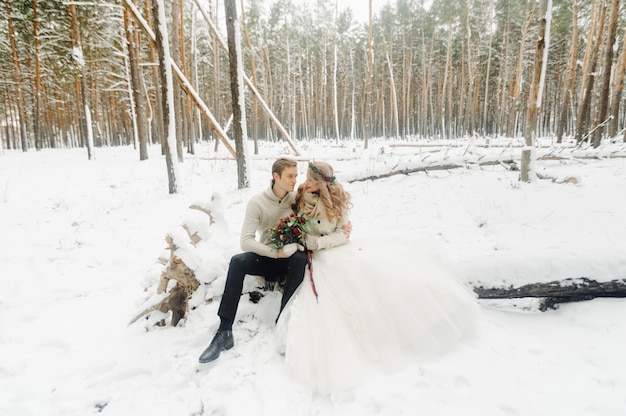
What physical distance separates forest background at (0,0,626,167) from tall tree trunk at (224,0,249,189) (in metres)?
5.37

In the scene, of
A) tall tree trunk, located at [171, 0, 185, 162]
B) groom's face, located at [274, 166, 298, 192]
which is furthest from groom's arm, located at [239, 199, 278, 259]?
tall tree trunk, located at [171, 0, 185, 162]

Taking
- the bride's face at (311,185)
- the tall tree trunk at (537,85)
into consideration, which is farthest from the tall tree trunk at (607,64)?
the bride's face at (311,185)

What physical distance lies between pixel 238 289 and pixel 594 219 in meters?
5.04

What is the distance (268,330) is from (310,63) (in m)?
31.5

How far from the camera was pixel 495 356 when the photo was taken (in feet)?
7.78

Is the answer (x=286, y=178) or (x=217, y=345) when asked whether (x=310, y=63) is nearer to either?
(x=286, y=178)

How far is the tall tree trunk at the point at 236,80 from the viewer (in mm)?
6621

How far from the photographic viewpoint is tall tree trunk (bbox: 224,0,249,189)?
21.7ft

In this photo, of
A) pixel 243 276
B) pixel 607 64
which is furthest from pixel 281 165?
pixel 607 64

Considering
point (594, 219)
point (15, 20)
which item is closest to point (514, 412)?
point (594, 219)

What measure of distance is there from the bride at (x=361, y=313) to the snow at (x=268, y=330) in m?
0.13

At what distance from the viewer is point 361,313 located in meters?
2.42

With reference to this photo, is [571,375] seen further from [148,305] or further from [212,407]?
[148,305]

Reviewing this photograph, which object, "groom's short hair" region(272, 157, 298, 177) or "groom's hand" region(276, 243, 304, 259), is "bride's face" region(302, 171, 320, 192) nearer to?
"groom's short hair" region(272, 157, 298, 177)
